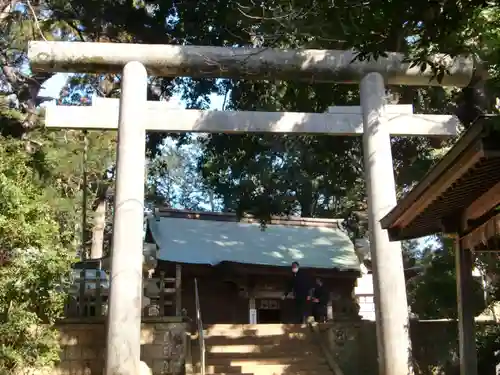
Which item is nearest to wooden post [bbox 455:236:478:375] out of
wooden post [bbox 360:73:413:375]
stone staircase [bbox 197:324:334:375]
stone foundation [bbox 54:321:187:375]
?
wooden post [bbox 360:73:413:375]

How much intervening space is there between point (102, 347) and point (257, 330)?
2.63m

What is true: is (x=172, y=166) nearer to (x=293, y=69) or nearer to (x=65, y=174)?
(x=65, y=174)

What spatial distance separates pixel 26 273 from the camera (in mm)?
7598

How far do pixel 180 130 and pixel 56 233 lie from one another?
2.38 m

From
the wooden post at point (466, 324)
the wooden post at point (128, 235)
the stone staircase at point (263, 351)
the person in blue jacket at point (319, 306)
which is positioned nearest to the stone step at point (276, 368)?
the stone staircase at point (263, 351)

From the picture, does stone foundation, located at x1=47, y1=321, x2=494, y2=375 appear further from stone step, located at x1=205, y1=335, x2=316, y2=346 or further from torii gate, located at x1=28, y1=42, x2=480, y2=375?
torii gate, located at x1=28, y1=42, x2=480, y2=375

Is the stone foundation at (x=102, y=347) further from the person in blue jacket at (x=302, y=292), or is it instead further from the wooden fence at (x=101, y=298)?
the person in blue jacket at (x=302, y=292)

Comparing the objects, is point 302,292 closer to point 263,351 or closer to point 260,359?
point 263,351

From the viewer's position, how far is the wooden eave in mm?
3818

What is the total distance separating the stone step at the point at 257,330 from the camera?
415 inches

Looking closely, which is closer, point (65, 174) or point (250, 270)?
point (250, 270)

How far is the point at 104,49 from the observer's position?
9242 mm

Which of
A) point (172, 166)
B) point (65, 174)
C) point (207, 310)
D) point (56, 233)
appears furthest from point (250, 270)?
point (172, 166)

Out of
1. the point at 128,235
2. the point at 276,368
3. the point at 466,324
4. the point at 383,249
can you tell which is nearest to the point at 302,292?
the point at 276,368
